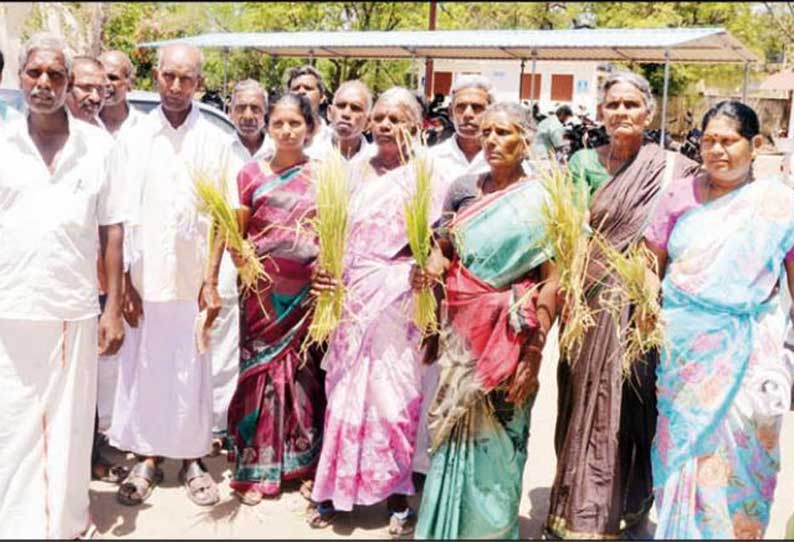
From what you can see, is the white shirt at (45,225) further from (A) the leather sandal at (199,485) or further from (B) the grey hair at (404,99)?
(B) the grey hair at (404,99)

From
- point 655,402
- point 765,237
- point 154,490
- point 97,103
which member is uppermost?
point 97,103

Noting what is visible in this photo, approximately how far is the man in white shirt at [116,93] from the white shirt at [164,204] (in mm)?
796

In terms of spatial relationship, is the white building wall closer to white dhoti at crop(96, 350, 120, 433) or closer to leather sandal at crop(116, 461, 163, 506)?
white dhoti at crop(96, 350, 120, 433)

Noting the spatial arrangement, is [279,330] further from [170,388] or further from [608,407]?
[608,407]

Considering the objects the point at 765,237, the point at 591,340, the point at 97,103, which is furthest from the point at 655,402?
the point at 97,103

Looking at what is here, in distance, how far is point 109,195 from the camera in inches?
137

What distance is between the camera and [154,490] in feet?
13.6

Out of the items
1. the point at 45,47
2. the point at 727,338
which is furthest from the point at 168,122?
the point at 727,338

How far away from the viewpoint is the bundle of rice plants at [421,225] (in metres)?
3.41

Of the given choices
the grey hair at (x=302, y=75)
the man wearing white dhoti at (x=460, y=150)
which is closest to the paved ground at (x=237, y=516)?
the man wearing white dhoti at (x=460, y=150)

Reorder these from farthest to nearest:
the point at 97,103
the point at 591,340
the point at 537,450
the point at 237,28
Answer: the point at 237,28 → the point at 537,450 → the point at 97,103 → the point at 591,340

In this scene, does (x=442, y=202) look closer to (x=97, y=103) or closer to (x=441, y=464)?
(x=441, y=464)

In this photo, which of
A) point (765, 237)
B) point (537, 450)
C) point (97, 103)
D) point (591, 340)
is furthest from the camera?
point (537, 450)

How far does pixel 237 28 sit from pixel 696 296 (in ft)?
115
